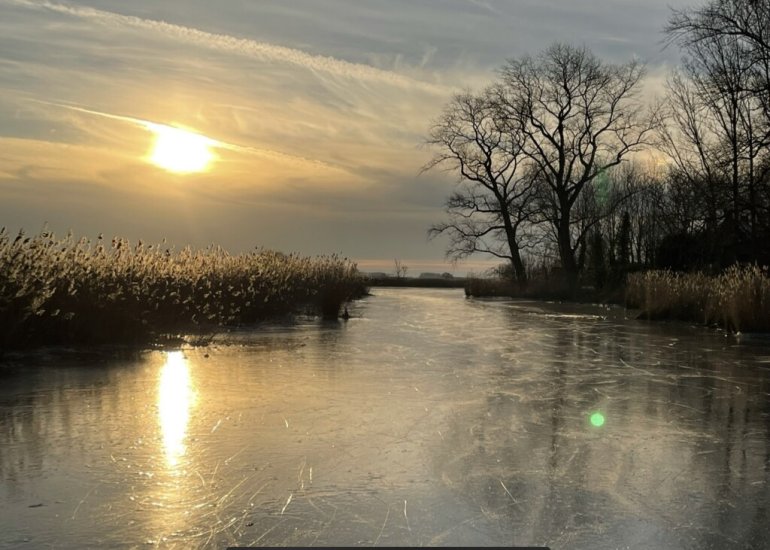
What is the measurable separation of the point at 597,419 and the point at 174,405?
3.74 meters

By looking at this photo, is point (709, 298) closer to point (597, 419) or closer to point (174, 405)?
point (597, 419)

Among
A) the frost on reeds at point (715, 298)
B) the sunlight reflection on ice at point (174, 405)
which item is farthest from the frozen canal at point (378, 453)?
the frost on reeds at point (715, 298)

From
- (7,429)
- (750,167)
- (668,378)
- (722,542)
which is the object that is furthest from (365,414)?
(750,167)

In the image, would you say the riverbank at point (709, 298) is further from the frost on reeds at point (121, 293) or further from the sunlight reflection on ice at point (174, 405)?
the sunlight reflection on ice at point (174, 405)

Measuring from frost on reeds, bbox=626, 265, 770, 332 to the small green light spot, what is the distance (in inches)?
404

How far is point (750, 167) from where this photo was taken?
21750mm

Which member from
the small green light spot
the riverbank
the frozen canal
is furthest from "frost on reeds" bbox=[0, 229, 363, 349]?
the riverbank

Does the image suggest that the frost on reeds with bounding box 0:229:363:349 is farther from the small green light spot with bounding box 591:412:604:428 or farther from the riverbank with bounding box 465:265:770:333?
the riverbank with bounding box 465:265:770:333

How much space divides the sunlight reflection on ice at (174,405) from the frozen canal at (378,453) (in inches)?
1.1

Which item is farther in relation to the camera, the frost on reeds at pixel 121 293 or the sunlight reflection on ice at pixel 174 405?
the frost on reeds at pixel 121 293

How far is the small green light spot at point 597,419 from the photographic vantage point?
5.75 metres

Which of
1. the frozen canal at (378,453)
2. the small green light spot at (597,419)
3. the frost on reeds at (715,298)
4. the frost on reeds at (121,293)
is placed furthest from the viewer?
the frost on reeds at (715,298)

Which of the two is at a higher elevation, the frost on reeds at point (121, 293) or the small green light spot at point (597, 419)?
the frost on reeds at point (121, 293)

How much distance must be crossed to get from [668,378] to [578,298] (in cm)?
2729
